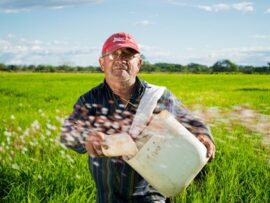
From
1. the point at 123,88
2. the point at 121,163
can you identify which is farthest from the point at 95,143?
the point at 123,88

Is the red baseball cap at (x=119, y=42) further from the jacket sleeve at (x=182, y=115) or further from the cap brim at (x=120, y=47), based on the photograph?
the jacket sleeve at (x=182, y=115)

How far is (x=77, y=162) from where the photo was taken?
3893mm

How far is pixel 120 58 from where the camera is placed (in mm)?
2627

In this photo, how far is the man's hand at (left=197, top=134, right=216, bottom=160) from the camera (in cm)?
230

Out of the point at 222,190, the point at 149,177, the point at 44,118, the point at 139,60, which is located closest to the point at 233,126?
the point at 44,118

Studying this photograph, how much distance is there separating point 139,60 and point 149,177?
0.73 metres

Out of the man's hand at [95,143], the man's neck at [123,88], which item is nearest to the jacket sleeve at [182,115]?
the man's neck at [123,88]

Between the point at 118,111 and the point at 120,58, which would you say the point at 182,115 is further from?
the point at 120,58

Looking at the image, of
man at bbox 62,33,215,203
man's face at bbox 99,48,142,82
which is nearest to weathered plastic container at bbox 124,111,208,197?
man at bbox 62,33,215,203

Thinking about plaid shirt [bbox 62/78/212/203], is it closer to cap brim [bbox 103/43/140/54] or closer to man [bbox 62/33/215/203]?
man [bbox 62/33/215/203]

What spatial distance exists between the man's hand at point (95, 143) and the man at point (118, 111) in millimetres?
290

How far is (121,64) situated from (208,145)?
A: 0.63 m

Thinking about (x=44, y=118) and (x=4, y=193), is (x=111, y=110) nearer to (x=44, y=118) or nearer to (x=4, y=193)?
(x=4, y=193)

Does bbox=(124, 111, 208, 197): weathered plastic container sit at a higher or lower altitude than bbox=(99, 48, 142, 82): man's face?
lower
